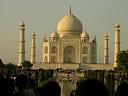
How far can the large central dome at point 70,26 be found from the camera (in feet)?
202

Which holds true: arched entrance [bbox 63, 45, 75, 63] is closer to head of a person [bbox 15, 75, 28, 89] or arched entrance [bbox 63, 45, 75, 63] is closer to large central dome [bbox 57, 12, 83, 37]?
large central dome [bbox 57, 12, 83, 37]

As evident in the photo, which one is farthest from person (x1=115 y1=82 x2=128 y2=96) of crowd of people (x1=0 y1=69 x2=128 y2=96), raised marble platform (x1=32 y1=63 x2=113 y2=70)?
raised marble platform (x1=32 y1=63 x2=113 y2=70)

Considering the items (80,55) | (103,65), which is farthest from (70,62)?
(103,65)

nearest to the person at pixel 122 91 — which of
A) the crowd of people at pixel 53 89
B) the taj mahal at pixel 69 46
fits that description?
the crowd of people at pixel 53 89

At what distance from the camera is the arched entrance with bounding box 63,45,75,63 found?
204ft

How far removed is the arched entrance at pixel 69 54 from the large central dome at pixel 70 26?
6.98ft

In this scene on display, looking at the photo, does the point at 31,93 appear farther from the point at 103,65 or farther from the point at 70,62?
the point at 70,62

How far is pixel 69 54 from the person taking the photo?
206 ft

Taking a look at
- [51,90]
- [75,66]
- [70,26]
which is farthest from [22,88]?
[70,26]

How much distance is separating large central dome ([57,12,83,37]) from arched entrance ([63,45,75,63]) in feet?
6.98

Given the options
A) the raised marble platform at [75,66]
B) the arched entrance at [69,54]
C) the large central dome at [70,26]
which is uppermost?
the large central dome at [70,26]

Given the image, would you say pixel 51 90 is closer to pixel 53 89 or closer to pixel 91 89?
pixel 53 89

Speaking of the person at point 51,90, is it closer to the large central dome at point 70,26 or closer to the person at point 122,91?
the person at point 122,91

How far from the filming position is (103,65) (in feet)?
186
